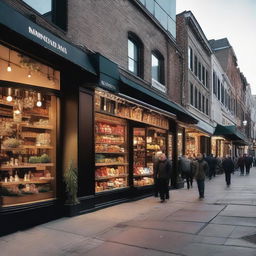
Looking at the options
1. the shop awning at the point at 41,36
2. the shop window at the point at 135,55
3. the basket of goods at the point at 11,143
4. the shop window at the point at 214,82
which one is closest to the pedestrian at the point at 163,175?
the shop window at the point at 135,55

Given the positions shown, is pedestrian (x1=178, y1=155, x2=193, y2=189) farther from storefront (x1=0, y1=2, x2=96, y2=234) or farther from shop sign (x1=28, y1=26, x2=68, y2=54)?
shop sign (x1=28, y1=26, x2=68, y2=54)

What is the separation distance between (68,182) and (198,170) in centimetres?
688

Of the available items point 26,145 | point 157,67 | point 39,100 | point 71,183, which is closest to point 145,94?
point 39,100

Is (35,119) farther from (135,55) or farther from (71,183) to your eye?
(135,55)

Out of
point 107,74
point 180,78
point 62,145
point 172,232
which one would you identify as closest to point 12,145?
point 62,145

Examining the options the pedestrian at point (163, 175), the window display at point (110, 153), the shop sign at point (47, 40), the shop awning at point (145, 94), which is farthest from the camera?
the pedestrian at point (163, 175)

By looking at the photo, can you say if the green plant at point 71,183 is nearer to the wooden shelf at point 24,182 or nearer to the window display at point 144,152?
the wooden shelf at point 24,182

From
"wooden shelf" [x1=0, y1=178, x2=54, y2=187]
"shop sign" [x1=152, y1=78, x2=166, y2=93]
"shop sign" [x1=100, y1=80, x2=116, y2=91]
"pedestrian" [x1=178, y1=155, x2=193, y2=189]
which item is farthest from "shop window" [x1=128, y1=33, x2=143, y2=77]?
"wooden shelf" [x1=0, y1=178, x2=54, y2=187]

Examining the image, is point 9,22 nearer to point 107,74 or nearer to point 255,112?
point 107,74

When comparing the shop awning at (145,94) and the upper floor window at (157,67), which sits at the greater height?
the upper floor window at (157,67)

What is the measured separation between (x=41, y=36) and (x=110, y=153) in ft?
20.4

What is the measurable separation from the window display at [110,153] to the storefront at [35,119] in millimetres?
2015

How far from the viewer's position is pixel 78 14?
11.1 m

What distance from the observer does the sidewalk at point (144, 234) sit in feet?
22.6
